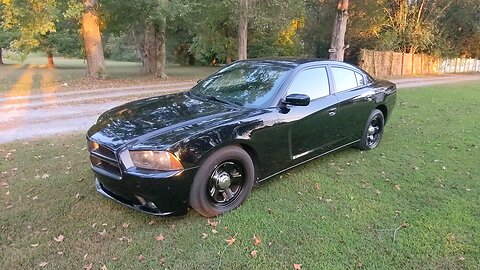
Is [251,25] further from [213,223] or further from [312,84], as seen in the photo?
[213,223]

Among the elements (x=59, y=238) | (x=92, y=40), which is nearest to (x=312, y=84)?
(x=59, y=238)

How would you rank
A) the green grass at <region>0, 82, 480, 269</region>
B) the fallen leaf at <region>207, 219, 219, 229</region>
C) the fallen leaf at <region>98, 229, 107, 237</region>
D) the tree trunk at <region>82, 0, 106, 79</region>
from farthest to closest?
the tree trunk at <region>82, 0, 106, 79</region> < the fallen leaf at <region>207, 219, 219, 229</region> < the fallen leaf at <region>98, 229, 107, 237</region> < the green grass at <region>0, 82, 480, 269</region>

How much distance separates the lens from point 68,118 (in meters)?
8.38

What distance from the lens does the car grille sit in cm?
331

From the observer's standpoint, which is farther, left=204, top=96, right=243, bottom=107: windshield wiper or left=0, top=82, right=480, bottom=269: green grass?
left=204, top=96, right=243, bottom=107: windshield wiper

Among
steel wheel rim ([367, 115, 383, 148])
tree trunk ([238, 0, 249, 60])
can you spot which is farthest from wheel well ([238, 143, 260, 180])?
tree trunk ([238, 0, 249, 60])

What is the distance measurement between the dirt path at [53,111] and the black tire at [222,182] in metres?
4.63

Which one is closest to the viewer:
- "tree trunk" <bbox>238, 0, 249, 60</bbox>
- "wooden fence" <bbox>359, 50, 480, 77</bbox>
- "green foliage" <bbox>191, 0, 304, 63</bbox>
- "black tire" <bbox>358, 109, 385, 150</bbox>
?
"black tire" <bbox>358, 109, 385, 150</bbox>

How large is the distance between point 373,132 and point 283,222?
10.4 feet

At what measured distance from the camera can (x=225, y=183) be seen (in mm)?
3598

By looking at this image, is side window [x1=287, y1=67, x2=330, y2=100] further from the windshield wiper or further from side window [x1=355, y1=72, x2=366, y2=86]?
side window [x1=355, y1=72, x2=366, y2=86]

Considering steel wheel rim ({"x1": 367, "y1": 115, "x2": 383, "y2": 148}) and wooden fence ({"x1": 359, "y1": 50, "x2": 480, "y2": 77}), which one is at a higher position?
wooden fence ({"x1": 359, "y1": 50, "x2": 480, "y2": 77})

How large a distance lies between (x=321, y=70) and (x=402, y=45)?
23317mm

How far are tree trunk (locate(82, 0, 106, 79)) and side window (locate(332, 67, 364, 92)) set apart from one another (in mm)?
13748
